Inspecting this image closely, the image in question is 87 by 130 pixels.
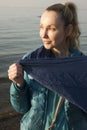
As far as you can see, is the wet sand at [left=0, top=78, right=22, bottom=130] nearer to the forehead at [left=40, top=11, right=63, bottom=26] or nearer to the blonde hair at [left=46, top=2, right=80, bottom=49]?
the blonde hair at [left=46, top=2, right=80, bottom=49]

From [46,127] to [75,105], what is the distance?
0.38 meters

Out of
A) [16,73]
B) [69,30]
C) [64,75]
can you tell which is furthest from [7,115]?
[16,73]

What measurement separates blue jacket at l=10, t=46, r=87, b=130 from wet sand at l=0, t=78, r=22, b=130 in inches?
190

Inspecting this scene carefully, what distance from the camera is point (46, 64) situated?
409 cm

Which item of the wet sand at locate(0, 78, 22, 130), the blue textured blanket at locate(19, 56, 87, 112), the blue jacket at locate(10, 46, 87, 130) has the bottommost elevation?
the wet sand at locate(0, 78, 22, 130)

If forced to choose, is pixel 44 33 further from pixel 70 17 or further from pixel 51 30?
pixel 70 17

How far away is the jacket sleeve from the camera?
13.5 feet

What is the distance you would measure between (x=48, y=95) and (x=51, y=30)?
66 cm

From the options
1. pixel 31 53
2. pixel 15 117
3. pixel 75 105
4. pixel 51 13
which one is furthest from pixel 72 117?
pixel 15 117

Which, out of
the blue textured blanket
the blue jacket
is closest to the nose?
the blue jacket

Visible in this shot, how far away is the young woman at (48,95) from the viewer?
13.7 ft

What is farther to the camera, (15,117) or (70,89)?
(15,117)

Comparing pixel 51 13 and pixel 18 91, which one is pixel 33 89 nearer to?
pixel 18 91

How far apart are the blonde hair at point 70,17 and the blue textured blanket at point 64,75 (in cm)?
31
